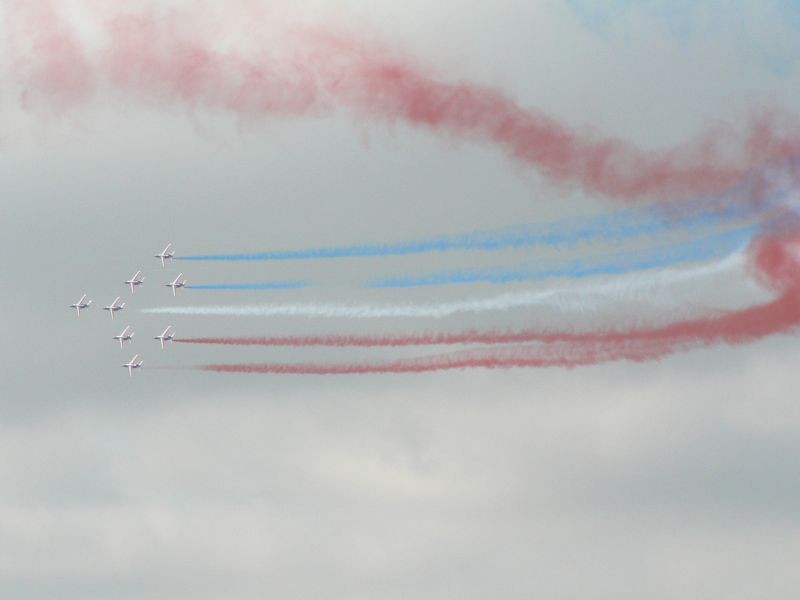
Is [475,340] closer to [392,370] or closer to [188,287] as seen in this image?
[392,370]

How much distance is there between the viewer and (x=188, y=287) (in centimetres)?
10250

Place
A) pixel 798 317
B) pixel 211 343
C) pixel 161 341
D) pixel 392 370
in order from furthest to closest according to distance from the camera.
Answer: pixel 161 341 < pixel 211 343 < pixel 392 370 < pixel 798 317

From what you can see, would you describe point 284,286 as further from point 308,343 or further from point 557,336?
point 557,336

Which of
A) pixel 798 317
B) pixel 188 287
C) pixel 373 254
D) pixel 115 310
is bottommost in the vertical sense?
pixel 798 317

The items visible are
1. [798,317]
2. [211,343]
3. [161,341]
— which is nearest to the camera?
[798,317]

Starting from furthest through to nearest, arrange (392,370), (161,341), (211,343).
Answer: (161,341) → (211,343) → (392,370)

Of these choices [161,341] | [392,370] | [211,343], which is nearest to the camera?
[392,370]

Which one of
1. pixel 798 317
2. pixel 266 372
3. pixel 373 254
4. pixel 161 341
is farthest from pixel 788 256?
pixel 161 341

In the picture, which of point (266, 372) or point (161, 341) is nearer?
point (266, 372)

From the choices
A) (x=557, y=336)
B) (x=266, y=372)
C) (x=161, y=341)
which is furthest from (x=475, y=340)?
(x=161, y=341)

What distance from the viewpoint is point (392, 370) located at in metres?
94.3

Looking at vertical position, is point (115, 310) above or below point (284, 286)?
above

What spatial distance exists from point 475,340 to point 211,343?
1251 cm

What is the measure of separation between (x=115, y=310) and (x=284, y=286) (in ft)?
85.5
